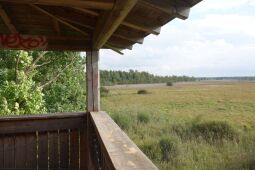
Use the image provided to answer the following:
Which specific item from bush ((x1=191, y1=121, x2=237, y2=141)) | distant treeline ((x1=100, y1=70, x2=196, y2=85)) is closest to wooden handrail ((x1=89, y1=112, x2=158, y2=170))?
bush ((x1=191, y1=121, x2=237, y2=141))

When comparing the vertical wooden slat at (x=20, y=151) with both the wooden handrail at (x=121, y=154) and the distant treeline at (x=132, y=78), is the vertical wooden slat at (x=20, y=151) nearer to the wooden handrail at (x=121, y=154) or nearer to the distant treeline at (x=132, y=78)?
the wooden handrail at (x=121, y=154)

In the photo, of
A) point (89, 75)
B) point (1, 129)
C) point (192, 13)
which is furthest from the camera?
point (89, 75)

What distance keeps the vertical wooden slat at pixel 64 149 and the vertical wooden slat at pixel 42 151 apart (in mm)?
183

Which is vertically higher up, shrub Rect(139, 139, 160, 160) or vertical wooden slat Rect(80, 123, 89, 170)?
vertical wooden slat Rect(80, 123, 89, 170)

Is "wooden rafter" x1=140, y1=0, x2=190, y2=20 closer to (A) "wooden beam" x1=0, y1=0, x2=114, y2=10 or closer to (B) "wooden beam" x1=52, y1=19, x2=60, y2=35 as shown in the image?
(A) "wooden beam" x1=0, y1=0, x2=114, y2=10

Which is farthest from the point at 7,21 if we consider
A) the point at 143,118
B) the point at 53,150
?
the point at 143,118

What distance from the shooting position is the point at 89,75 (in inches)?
159

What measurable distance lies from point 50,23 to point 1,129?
1370mm

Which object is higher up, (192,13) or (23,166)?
(192,13)

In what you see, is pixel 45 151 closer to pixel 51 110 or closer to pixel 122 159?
pixel 122 159

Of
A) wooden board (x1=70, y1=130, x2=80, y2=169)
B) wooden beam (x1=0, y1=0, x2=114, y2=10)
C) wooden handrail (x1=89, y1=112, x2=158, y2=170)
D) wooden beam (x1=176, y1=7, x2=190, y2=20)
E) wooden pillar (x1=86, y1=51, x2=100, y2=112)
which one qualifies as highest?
wooden beam (x1=0, y1=0, x2=114, y2=10)

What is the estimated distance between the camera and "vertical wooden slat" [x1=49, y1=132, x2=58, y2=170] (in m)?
4.03

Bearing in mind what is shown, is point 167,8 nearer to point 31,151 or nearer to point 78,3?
point 78,3

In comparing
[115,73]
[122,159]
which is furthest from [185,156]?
[115,73]
